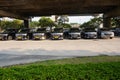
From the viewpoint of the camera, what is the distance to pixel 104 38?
29656 millimetres

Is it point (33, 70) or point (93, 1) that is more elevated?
point (93, 1)

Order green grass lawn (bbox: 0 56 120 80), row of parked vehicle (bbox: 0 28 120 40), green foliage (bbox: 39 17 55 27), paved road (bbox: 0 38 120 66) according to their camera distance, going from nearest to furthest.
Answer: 1. green grass lawn (bbox: 0 56 120 80)
2. paved road (bbox: 0 38 120 66)
3. row of parked vehicle (bbox: 0 28 120 40)
4. green foliage (bbox: 39 17 55 27)

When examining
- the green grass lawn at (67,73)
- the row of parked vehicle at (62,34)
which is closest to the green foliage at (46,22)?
the row of parked vehicle at (62,34)

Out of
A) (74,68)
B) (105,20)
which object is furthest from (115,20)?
(74,68)

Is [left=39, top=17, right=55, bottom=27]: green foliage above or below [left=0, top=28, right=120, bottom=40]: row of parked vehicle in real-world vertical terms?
above

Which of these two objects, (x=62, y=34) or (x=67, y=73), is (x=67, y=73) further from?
(x=62, y=34)

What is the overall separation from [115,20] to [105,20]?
33.5ft

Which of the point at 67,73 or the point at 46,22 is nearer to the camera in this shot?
the point at 67,73

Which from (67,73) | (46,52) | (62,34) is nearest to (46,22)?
→ (62,34)

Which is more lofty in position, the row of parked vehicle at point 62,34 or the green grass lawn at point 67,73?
the row of parked vehicle at point 62,34

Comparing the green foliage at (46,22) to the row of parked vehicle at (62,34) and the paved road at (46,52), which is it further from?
the paved road at (46,52)

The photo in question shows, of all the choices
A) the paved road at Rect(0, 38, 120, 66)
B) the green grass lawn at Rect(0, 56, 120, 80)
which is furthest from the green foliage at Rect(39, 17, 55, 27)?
the green grass lawn at Rect(0, 56, 120, 80)

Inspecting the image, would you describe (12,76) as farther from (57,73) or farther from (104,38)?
(104,38)

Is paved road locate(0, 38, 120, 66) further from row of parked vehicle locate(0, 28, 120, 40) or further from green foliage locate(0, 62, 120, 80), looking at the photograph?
row of parked vehicle locate(0, 28, 120, 40)
